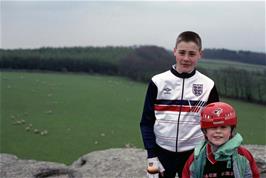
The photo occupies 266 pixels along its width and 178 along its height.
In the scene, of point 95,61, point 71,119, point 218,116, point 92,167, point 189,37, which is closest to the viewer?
point 218,116

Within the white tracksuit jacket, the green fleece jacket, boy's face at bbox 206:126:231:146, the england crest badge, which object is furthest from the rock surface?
boy's face at bbox 206:126:231:146

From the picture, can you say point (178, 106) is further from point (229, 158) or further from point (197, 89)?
point (229, 158)

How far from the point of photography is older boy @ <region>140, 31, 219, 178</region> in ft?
9.37

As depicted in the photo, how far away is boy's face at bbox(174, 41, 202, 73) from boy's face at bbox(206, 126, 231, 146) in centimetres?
58

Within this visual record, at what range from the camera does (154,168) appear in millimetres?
2895

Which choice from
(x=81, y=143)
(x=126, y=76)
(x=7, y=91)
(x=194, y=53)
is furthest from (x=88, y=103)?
(x=194, y=53)

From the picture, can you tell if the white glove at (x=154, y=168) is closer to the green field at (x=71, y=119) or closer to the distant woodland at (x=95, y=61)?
the green field at (x=71, y=119)

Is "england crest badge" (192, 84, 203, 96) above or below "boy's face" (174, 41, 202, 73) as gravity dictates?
below

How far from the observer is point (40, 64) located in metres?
36.0

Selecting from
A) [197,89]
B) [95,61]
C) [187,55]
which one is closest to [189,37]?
[187,55]

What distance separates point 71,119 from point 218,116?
12.8m

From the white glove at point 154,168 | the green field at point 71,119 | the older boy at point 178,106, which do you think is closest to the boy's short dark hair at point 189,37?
the older boy at point 178,106

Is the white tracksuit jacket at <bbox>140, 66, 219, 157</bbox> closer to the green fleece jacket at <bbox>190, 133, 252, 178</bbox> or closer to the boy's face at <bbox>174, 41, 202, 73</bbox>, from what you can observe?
the boy's face at <bbox>174, 41, 202, 73</bbox>

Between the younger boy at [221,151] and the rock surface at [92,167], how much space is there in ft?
9.92
